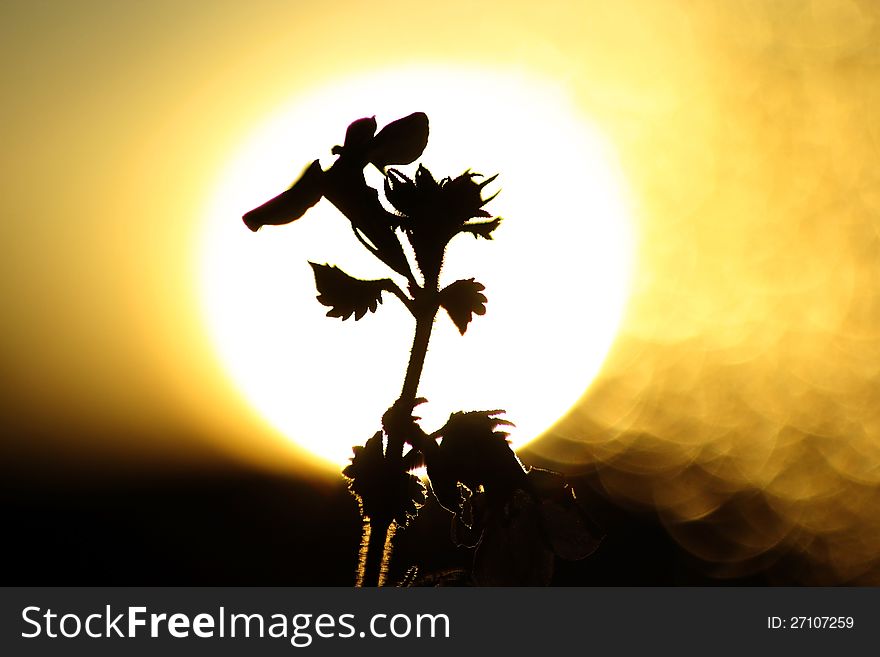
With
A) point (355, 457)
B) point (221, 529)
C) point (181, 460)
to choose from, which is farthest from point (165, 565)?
point (355, 457)

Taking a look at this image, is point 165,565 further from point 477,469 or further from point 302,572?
point 477,469

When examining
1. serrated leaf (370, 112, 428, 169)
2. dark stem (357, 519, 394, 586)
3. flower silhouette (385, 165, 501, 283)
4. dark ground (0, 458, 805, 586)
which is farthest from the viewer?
dark ground (0, 458, 805, 586)

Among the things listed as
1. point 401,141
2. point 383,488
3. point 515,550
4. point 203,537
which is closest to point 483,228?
point 401,141

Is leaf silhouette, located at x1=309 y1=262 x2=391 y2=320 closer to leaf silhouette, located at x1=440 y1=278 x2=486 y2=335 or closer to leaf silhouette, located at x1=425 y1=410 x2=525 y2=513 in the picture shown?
leaf silhouette, located at x1=440 y1=278 x2=486 y2=335

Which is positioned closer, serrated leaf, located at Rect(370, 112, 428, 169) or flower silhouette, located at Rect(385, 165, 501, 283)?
flower silhouette, located at Rect(385, 165, 501, 283)

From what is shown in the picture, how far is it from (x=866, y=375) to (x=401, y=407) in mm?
29766

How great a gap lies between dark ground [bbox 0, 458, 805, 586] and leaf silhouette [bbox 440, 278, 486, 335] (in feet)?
27.3

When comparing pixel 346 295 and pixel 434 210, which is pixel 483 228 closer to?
pixel 434 210

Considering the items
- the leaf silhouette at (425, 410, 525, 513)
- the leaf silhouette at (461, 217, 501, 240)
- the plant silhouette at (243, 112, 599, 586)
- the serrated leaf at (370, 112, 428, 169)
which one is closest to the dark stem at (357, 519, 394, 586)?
the plant silhouette at (243, 112, 599, 586)

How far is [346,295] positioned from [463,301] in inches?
11.4

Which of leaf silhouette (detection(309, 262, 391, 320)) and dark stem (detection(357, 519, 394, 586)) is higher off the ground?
leaf silhouette (detection(309, 262, 391, 320))

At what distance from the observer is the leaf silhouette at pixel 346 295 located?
1.99 metres

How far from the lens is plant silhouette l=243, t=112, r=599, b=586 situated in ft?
6.03

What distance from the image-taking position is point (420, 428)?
1864 mm
